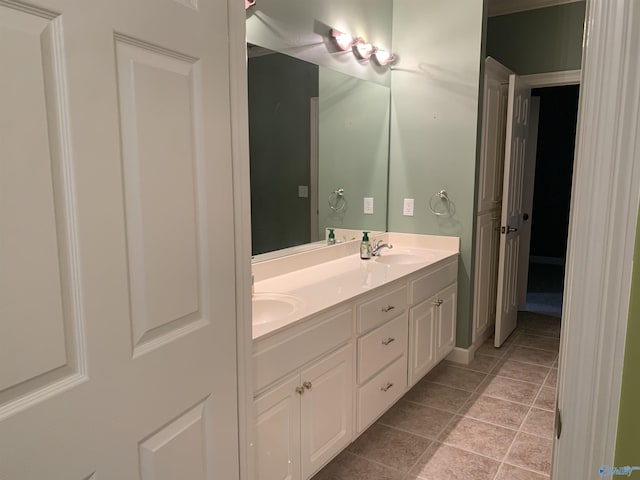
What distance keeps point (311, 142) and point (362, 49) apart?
76cm

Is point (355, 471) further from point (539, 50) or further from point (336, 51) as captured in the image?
point (539, 50)

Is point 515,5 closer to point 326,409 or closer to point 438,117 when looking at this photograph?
point 438,117

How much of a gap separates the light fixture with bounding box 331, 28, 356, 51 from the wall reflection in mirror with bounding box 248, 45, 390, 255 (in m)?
0.16

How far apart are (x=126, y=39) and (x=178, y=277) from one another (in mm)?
480

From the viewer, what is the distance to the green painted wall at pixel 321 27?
2.26 meters

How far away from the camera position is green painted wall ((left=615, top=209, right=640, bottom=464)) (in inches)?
29.4

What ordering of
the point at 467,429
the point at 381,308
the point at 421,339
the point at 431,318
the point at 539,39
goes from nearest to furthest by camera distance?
the point at 381,308
the point at 467,429
the point at 421,339
the point at 431,318
the point at 539,39

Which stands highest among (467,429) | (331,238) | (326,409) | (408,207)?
(408,207)

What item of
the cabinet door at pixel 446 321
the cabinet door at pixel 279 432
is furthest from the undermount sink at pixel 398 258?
the cabinet door at pixel 279 432

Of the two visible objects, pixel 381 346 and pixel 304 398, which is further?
pixel 381 346

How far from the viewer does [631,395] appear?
0.77m

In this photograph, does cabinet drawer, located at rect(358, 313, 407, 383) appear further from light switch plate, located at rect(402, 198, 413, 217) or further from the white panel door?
the white panel door

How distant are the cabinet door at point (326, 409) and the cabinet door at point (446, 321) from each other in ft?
3.73

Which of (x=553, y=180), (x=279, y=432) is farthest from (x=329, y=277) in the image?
(x=553, y=180)
